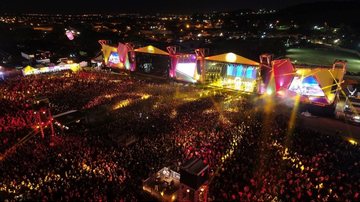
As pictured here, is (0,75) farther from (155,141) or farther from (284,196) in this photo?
(284,196)

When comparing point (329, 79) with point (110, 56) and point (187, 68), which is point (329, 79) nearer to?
point (187, 68)

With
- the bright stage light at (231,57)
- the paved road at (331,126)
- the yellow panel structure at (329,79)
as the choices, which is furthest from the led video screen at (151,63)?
the paved road at (331,126)

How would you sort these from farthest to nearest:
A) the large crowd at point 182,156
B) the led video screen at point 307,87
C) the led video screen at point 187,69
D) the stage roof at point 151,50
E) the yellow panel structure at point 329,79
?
the stage roof at point 151,50
the led video screen at point 187,69
the led video screen at point 307,87
the yellow panel structure at point 329,79
the large crowd at point 182,156

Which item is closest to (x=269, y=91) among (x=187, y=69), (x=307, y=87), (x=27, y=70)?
(x=307, y=87)

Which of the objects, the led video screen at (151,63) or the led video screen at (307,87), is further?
the led video screen at (151,63)

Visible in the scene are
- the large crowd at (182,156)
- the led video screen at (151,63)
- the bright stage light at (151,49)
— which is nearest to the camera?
the large crowd at (182,156)

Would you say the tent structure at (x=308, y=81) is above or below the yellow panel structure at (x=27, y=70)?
above

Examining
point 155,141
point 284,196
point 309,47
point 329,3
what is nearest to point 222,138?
point 155,141

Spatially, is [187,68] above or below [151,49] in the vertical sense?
below

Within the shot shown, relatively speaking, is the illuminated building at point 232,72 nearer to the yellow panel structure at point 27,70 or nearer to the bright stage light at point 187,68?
the bright stage light at point 187,68
